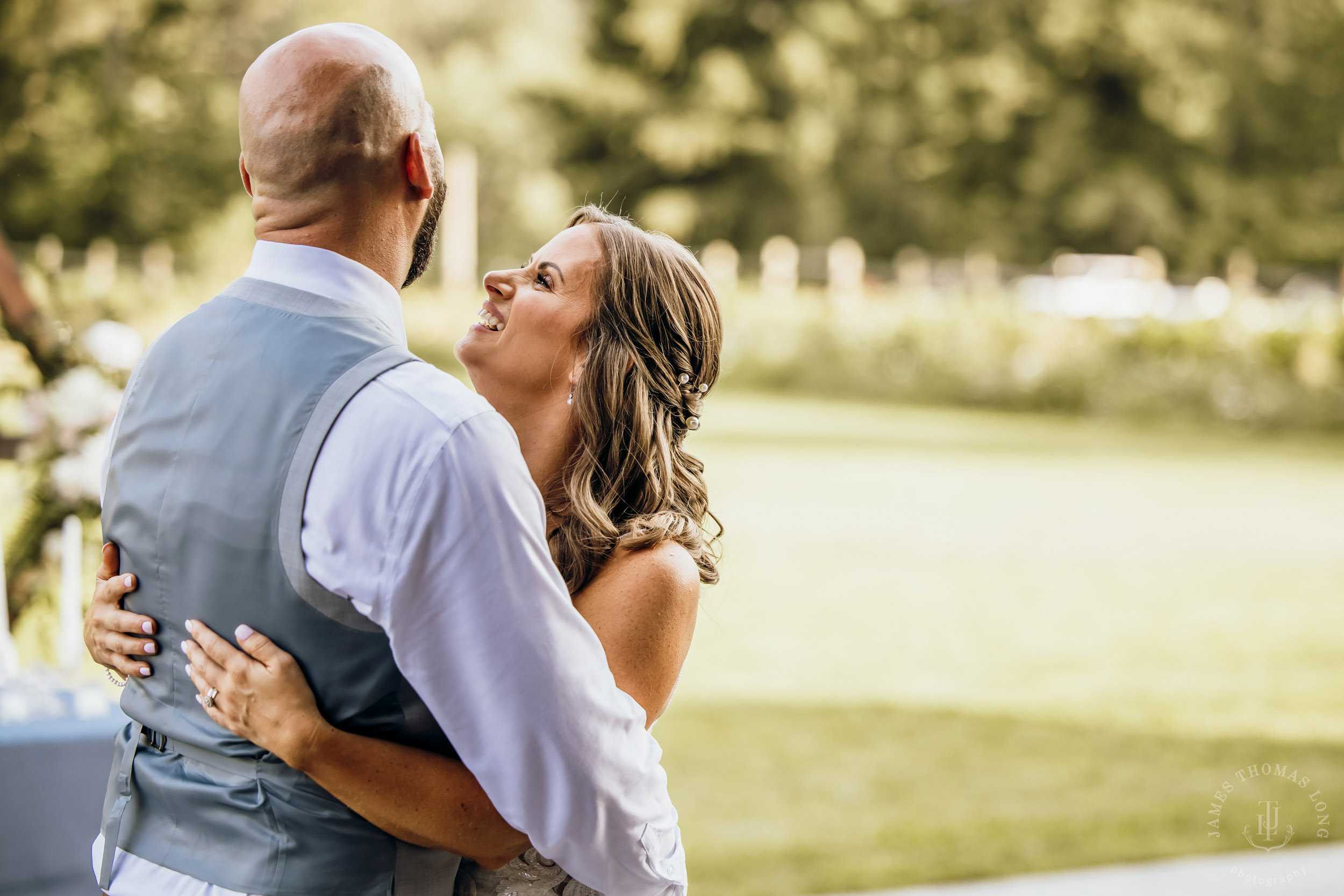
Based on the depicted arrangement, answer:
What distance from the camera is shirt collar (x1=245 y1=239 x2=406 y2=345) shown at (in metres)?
1.47

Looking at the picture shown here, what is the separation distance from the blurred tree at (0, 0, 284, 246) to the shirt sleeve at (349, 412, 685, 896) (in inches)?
1367

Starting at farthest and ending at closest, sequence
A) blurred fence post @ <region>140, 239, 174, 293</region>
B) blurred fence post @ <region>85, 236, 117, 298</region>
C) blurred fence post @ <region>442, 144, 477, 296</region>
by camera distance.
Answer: blurred fence post @ <region>442, 144, 477, 296</region> < blurred fence post @ <region>140, 239, 174, 293</region> < blurred fence post @ <region>85, 236, 117, 298</region>

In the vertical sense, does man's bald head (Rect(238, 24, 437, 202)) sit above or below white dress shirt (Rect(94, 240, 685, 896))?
above

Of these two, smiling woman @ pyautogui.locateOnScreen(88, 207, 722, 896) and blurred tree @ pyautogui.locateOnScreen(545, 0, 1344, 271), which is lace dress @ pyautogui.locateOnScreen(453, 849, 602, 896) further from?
blurred tree @ pyautogui.locateOnScreen(545, 0, 1344, 271)

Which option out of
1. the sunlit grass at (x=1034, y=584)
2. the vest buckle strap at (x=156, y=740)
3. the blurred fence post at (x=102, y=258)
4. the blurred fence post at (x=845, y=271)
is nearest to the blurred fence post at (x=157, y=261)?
the blurred fence post at (x=102, y=258)

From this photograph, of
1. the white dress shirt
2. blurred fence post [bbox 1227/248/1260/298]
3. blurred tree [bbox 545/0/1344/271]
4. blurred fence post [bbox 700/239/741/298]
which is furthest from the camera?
blurred tree [bbox 545/0/1344/271]

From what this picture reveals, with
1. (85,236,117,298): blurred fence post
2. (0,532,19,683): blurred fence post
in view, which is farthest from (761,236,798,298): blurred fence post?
(0,532,19,683): blurred fence post

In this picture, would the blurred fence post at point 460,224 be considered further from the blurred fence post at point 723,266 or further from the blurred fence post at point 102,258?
the blurred fence post at point 102,258

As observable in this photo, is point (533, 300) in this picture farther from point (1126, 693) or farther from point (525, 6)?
point (525, 6)

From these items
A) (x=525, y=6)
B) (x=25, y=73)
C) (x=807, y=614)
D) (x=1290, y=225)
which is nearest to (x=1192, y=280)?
(x=1290, y=225)

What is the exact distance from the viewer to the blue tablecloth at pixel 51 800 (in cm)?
302

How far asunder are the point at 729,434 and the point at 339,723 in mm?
17935

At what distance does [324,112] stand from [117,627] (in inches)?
25.5

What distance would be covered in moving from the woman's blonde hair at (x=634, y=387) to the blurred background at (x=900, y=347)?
99cm
